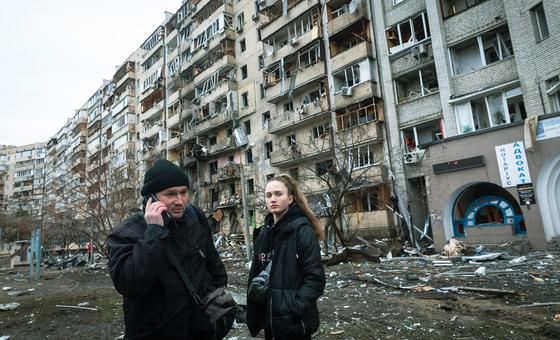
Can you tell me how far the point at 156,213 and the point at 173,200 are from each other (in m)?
0.23

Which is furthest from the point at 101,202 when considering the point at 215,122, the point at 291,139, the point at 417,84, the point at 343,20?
the point at 417,84

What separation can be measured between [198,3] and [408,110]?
91.0ft

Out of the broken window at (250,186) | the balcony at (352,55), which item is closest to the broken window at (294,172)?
the broken window at (250,186)

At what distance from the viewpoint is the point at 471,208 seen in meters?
15.7

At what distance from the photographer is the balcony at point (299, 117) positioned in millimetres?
25047

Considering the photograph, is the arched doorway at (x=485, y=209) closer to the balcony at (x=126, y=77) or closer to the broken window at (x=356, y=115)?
the broken window at (x=356, y=115)

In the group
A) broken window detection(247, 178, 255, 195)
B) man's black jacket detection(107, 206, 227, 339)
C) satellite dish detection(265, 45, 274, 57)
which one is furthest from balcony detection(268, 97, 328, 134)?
man's black jacket detection(107, 206, 227, 339)

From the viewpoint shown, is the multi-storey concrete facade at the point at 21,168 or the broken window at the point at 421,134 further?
the multi-storey concrete facade at the point at 21,168

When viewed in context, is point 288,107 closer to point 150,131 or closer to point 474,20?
point 474,20

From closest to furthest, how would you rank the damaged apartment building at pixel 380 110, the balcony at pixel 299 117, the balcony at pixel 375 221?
the damaged apartment building at pixel 380 110 → the balcony at pixel 375 221 → the balcony at pixel 299 117

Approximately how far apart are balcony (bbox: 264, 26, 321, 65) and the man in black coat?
82.7 ft

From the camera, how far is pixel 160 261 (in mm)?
2076

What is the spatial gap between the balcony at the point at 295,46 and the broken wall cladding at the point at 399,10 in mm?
4613

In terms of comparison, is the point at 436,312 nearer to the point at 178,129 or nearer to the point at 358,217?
the point at 358,217
